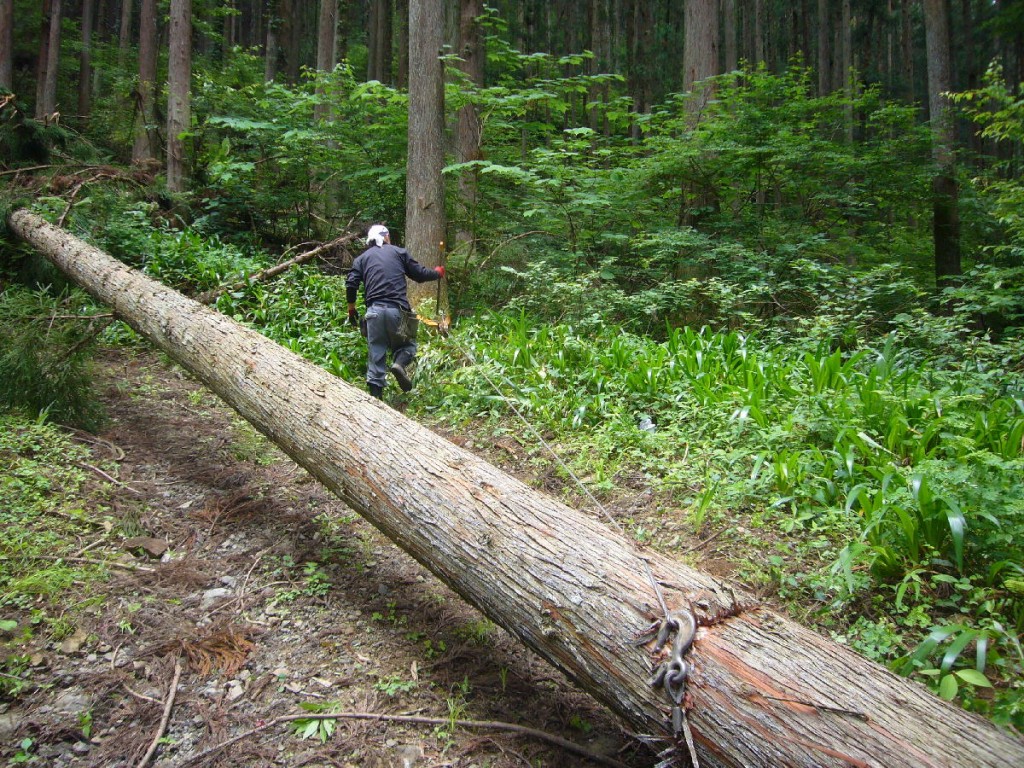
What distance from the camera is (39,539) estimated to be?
12.2 feet

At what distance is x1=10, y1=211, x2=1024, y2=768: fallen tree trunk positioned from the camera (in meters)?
1.88

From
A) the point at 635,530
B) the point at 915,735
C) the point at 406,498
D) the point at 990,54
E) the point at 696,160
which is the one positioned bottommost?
the point at 635,530

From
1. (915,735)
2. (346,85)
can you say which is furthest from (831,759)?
Answer: (346,85)

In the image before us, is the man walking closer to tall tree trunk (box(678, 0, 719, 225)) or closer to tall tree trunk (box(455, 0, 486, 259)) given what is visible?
tall tree trunk (box(455, 0, 486, 259))

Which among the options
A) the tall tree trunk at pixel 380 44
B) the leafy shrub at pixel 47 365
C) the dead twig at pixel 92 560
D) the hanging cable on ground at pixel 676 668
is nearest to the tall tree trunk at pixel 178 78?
the leafy shrub at pixel 47 365

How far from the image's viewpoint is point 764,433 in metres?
4.45

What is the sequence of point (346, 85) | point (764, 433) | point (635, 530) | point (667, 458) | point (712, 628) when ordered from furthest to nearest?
point (346, 85) → point (667, 458) → point (764, 433) → point (635, 530) → point (712, 628)

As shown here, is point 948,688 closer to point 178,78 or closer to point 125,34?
point 178,78

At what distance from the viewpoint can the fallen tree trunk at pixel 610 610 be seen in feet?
A: 6.17

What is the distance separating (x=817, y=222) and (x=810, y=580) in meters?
7.41

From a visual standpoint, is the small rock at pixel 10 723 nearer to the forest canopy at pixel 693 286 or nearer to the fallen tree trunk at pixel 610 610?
the fallen tree trunk at pixel 610 610

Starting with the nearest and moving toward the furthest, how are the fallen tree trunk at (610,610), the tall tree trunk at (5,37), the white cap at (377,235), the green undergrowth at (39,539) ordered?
the fallen tree trunk at (610,610)
the green undergrowth at (39,539)
the white cap at (377,235)
the tall tree trunk at (5,37)

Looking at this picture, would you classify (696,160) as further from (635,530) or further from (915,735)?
(915,735)

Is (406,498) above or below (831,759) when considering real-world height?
above
